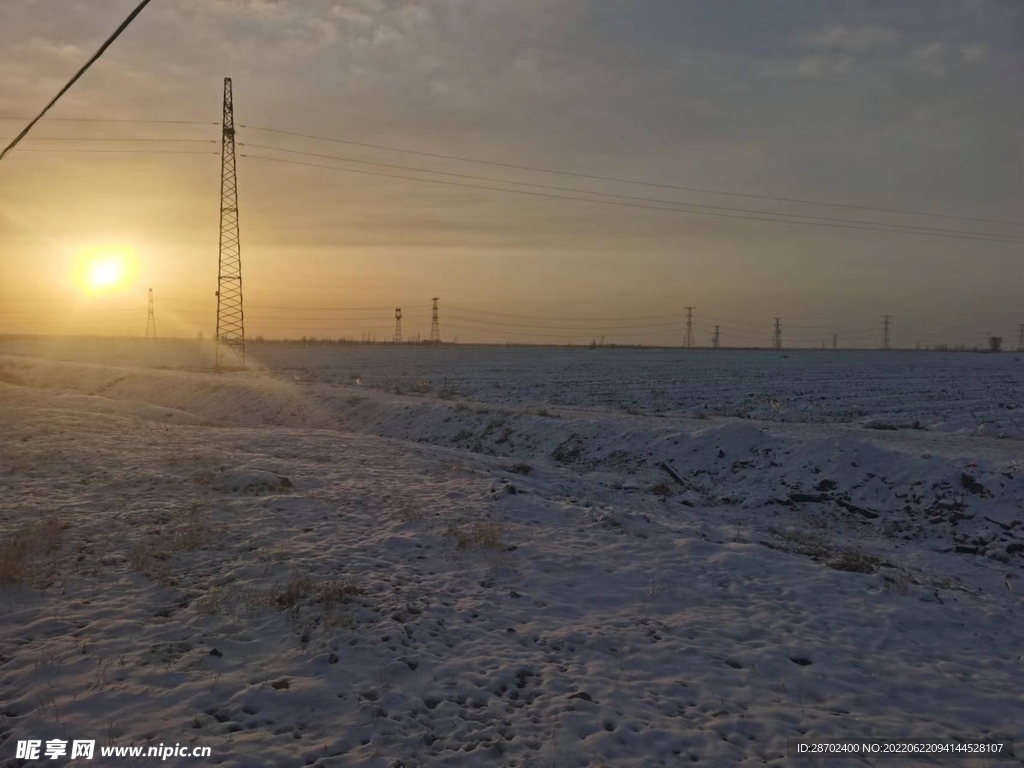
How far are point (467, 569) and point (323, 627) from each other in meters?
3.15

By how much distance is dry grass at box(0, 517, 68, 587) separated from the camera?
9.80 metres

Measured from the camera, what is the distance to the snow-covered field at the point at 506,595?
7062mm

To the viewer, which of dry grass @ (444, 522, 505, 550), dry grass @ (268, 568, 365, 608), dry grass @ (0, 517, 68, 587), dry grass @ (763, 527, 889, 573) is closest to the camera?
dry grass @ (268, 568, 365, 608)

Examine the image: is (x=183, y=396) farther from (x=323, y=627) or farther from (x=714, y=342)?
(x=714, y=342)

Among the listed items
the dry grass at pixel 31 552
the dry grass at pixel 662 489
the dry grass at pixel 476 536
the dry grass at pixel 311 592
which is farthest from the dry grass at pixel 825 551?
the dry grass at pixel 31 552

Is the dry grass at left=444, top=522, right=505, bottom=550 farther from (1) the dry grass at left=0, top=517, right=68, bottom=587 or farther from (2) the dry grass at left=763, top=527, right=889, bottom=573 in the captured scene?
(1) the dry grass at left=0, top=517, right=68, bottom=587

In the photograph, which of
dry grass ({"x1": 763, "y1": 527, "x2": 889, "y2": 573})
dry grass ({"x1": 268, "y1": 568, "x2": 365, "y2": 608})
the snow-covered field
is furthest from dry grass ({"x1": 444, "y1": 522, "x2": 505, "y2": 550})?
dry grass ({"x1": 763, "y1": 527, "x2": 889, "y2": 573})

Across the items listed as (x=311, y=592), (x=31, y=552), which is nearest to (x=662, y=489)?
(x=311, y=592)

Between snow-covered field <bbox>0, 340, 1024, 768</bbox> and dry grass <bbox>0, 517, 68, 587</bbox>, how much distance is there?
47 mm

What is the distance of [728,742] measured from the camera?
6.95 metres

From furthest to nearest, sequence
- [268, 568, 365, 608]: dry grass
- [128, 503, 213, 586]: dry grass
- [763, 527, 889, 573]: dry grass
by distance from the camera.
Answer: [763, 527, 889, 573]: dry grass → [128, 503, 213, 586]: dry grass → [268, 568, 365, 608]: dry grass

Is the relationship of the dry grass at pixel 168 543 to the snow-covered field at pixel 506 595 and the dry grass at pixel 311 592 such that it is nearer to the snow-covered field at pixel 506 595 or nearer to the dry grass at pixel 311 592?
the snow-covered field at pixel 506 595

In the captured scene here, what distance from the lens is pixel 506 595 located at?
10.7 metres

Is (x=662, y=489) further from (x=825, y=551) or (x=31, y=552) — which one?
(x=31, y=552)
